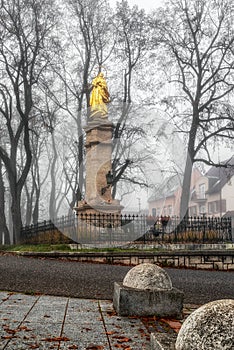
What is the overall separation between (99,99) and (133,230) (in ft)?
26.2

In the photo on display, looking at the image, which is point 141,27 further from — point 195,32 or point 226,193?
point 226,193

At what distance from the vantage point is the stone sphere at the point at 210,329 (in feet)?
9.55

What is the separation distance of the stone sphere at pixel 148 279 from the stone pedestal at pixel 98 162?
1501cm

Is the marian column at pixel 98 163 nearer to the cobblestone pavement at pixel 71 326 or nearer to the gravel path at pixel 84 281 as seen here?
the gravel path at pixel 84 281

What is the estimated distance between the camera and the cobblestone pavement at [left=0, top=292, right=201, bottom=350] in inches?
185

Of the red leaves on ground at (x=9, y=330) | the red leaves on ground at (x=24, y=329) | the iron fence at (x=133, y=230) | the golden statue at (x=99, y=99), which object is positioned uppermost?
the golden statue at (x=99, y=99)

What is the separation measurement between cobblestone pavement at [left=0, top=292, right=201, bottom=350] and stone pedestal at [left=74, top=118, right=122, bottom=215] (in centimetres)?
1444

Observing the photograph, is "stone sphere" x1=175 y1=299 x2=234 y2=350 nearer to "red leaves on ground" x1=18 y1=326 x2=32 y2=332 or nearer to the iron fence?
"red leaves on ground" x1=18 y1=326 x2=32 y2=332

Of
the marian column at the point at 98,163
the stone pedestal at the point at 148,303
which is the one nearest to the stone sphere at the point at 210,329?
the stone pedestal at the point at 148,303

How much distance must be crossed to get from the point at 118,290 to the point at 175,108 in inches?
881

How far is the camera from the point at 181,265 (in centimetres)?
1410

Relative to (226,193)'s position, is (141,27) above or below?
above

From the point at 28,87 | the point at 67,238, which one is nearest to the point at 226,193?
the point at 28,87

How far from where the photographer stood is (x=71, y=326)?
5520 millimetres
